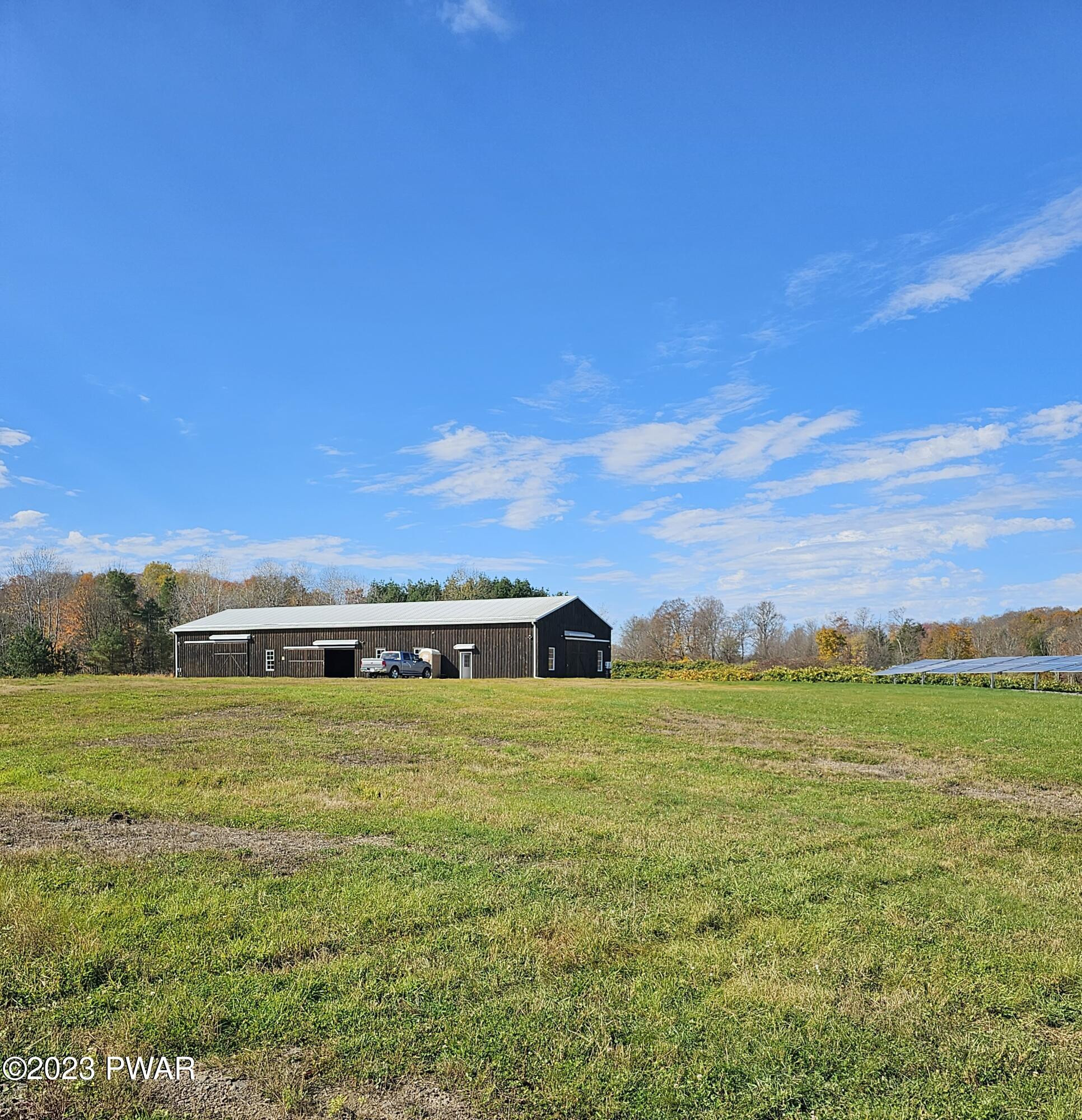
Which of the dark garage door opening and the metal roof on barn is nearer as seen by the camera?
the metal roof on barn

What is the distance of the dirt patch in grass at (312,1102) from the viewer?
3064mm

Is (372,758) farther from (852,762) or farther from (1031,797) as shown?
(1031,797)

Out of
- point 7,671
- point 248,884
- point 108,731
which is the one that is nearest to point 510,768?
point 248,884

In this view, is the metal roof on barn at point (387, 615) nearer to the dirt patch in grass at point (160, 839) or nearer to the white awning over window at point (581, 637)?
the white awning over window at point (581, 637)

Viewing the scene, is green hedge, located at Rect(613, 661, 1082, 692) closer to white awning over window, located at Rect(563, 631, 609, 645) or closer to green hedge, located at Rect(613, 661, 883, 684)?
green hedge, located at Rect(613, 661, 883, 684)

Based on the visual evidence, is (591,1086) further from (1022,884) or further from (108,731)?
(108,731)

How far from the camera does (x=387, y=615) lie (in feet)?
154

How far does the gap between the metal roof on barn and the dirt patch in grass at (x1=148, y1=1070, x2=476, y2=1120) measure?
129 ft

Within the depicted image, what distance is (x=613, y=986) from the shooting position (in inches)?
164

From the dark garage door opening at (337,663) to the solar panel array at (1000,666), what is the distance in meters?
33.1

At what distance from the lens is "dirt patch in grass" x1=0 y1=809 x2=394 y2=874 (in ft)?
21.2

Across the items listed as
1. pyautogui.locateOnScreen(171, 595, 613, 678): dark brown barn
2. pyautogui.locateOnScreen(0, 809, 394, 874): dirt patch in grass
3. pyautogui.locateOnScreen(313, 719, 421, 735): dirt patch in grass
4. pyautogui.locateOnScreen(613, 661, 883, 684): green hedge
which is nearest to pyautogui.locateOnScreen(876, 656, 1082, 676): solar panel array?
pyautogui.locateOnScreen(613, 661, 883, 684): green hedge

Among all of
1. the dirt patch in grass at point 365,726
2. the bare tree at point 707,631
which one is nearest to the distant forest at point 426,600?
the bare tree at point 707,631

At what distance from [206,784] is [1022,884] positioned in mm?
8528
